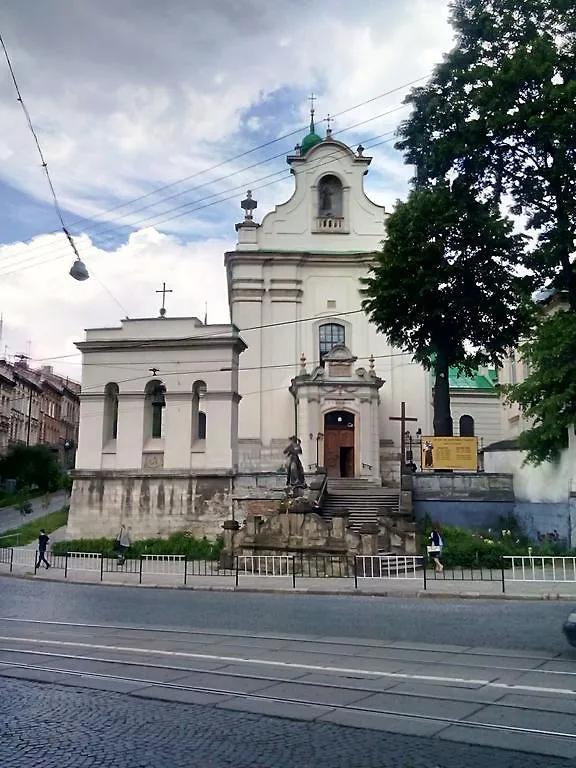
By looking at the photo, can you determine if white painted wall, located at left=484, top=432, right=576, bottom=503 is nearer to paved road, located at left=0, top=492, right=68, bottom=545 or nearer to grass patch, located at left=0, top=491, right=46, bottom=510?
paved road, located at left=0, top=492, right=68, bottom=545

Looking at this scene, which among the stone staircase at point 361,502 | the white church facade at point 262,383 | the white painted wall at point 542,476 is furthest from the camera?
the white church facade at point 262,383

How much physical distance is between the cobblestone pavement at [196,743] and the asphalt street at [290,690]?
2 centimetres

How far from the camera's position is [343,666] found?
9.22m

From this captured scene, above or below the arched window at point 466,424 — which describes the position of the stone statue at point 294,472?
below

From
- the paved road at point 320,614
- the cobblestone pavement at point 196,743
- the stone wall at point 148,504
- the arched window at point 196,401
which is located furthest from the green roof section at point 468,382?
the cobblestone pavement at point 196,743

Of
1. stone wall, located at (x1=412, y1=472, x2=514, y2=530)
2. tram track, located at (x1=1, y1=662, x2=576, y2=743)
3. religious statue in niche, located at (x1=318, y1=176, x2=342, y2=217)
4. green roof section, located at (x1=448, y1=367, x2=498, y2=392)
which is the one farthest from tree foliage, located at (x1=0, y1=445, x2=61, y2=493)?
tram track, located at (x1=1, y1=662, x2=576, y2=743)

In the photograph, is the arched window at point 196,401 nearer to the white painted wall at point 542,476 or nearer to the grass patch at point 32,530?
the grass patch at point 32,530

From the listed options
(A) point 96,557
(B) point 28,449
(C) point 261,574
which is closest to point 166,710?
(C) point 261,574

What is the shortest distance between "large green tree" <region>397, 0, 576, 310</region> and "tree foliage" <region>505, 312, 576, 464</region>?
3.71 metres

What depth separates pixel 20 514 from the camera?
43.4 metres

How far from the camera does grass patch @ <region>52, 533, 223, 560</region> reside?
24.9 meters

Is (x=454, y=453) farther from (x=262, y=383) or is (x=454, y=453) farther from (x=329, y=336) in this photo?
(x=329, y=336)

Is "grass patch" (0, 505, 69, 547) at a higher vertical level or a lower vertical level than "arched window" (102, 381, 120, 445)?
lower

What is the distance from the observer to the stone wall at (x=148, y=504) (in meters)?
26.7
